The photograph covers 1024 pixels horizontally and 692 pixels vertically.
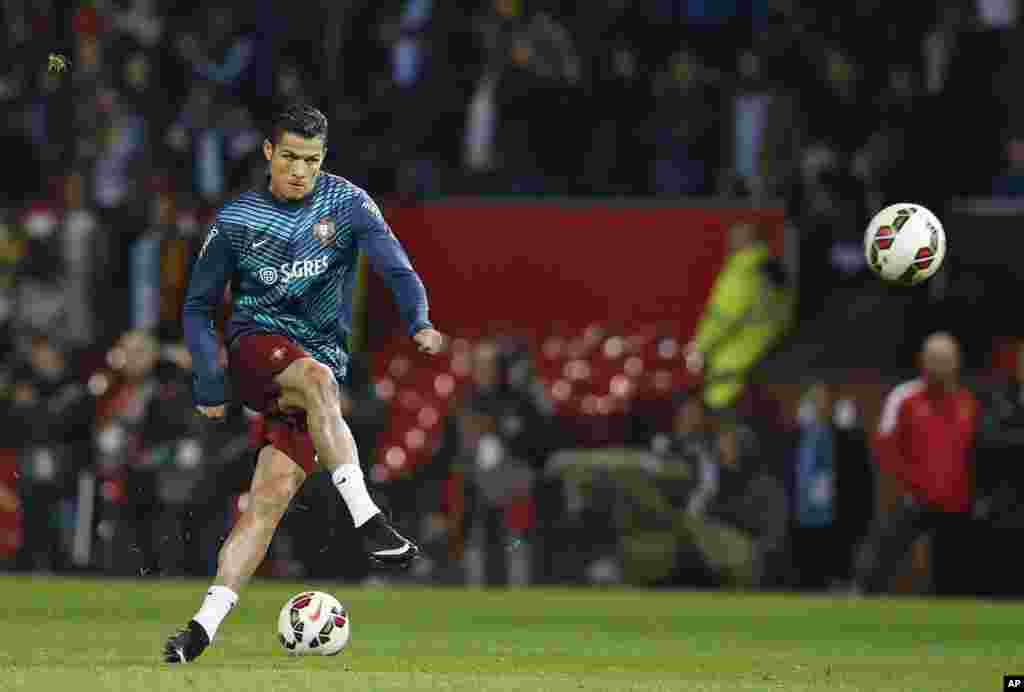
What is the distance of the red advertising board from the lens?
24.4 m

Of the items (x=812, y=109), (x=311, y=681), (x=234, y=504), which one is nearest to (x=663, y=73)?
(x=812, y=109)

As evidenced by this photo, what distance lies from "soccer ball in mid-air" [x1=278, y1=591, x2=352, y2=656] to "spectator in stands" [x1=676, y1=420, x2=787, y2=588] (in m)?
9.23

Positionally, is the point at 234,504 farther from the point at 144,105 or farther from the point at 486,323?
the point at 144,105

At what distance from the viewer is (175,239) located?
2350 cm

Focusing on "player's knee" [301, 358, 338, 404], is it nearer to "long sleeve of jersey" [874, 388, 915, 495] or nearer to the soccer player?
the soccer player

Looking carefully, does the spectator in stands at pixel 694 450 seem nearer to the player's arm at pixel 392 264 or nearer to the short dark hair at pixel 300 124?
the player's arm at pixel 392 264

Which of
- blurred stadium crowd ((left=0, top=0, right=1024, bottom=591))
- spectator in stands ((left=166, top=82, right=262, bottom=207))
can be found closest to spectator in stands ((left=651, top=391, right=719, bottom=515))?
blurred stadium crowd ((left=0, top=0, right=1024, bottom=591))

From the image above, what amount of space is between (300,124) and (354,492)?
5.67ft

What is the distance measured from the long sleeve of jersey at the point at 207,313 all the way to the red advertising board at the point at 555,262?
12706 mm

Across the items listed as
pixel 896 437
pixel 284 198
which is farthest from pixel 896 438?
pixel 284 198

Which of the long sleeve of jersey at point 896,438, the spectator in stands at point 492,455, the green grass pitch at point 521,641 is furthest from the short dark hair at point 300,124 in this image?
the spectator in stands at point 492,455

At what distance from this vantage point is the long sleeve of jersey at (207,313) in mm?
11555

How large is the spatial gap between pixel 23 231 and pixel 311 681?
49.2 feet

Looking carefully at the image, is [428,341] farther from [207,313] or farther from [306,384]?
[207,313]
